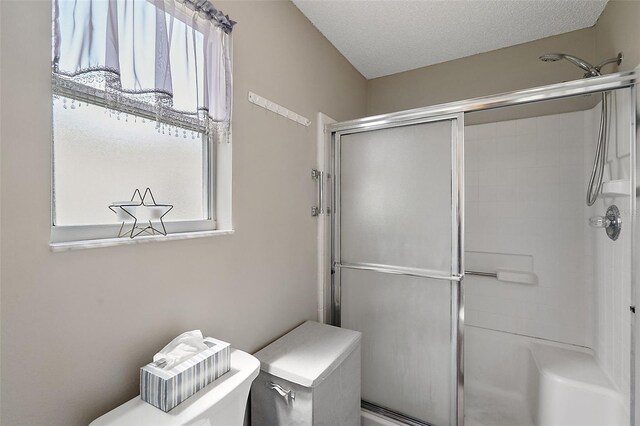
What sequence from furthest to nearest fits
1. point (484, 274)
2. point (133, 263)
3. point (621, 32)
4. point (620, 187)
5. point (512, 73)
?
point (484, 274)
point (512, 73)
point (621, 32)
point (620, 187)
point (133, 263)

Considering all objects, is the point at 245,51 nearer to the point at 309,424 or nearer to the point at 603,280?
the point at 309,424

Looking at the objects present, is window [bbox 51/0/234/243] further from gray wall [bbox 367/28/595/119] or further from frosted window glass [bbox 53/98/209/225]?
gray wall [bbox 367/28/595/119]

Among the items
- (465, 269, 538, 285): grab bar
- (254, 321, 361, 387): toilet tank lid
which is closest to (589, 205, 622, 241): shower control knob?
(465, 269, 538, 285): grab bar

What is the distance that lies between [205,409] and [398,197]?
1.40 m

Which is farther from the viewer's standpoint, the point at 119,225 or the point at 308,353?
the point at 308,353

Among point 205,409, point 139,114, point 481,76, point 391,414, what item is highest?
point 481,76

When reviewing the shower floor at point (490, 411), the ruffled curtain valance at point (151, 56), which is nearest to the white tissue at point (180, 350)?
the ruffled curtain valance at point (151, 56)

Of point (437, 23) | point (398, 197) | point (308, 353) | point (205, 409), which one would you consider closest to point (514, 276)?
point (398, 197)

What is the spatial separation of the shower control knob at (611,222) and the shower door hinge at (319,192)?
1.57 m

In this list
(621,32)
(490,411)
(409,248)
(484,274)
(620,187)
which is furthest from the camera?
(484,274)

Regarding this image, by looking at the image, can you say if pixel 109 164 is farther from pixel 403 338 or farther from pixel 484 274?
pixel 484 274

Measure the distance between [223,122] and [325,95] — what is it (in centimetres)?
101

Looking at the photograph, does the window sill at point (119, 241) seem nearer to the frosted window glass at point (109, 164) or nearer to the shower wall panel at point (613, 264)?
the frosted window glass at point (109, 164)

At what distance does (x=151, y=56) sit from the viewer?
38.0 inches
